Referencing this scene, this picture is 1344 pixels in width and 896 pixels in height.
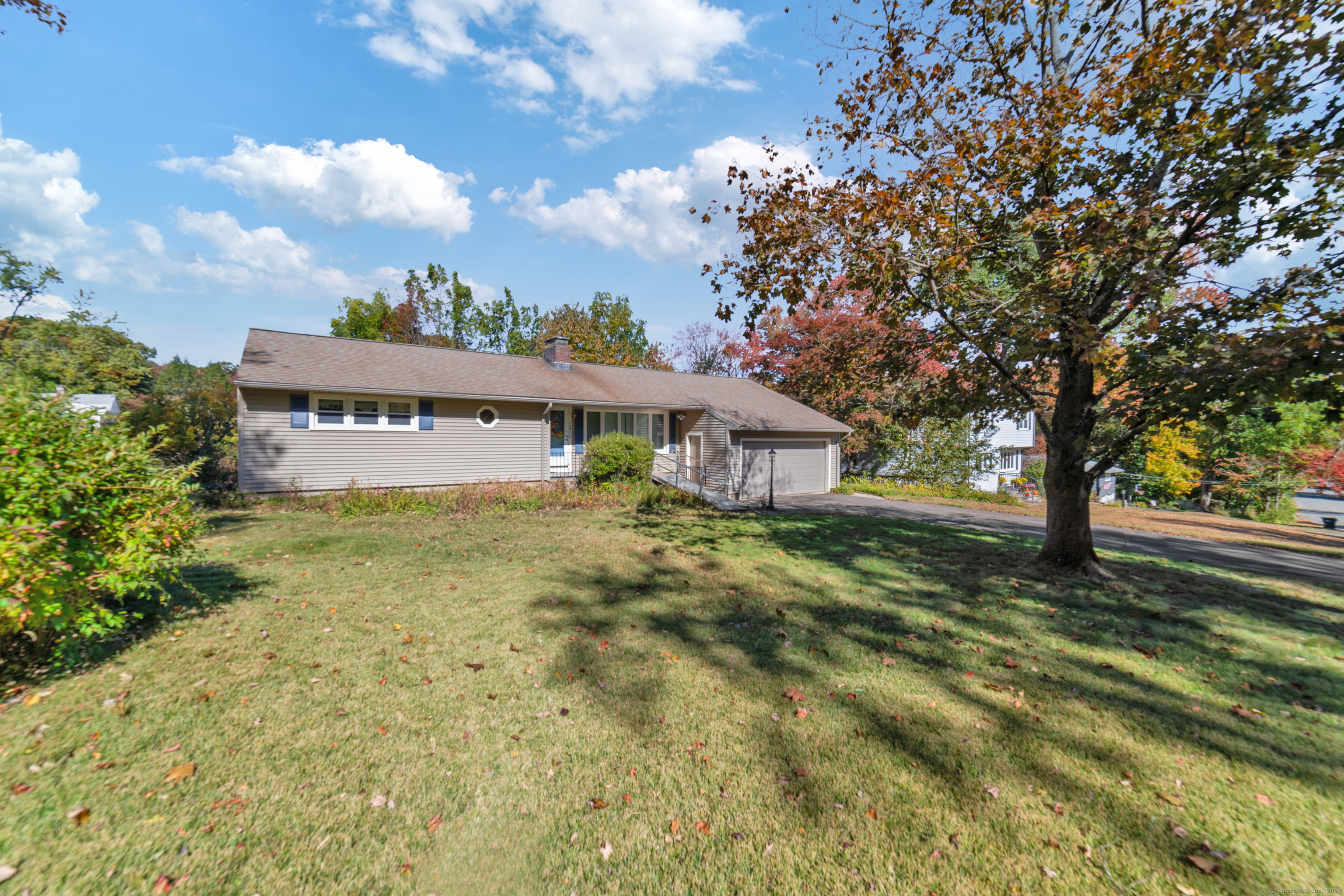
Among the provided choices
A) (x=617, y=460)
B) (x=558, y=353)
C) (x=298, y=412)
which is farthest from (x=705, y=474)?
(x=298, y=412)

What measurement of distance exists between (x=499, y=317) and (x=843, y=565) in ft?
126

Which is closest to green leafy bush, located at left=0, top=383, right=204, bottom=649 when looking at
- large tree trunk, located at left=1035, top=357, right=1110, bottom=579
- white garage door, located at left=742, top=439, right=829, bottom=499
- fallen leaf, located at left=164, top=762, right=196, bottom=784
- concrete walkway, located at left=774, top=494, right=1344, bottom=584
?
fallen leaf, located at left=164, top=762, right=196, bottom=784

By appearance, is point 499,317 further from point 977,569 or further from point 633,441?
point 977,569

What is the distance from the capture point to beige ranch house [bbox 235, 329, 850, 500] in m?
13.5

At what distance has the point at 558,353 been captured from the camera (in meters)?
20.0

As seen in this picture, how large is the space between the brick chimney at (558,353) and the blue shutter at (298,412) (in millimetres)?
8506

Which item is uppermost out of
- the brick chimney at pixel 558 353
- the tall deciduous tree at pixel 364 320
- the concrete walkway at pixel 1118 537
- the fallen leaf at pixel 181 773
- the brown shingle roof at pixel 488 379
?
the tall deciduous tree at pixel 364 320

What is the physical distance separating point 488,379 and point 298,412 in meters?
5.33

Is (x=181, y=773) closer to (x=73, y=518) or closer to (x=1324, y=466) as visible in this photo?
(x=73, y=518)

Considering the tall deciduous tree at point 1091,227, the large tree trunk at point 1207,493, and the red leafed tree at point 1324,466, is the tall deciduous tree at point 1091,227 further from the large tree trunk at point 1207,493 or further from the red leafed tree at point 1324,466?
the large tree trunk at point 1207,493

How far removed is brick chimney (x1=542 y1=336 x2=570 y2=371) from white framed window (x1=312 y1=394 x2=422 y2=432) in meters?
5.91

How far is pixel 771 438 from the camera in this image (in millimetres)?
20172

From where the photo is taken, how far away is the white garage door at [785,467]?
19328 mm

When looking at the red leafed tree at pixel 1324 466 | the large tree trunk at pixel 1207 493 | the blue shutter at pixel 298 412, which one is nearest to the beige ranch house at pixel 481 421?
the blue shutter at pixel 298 412
